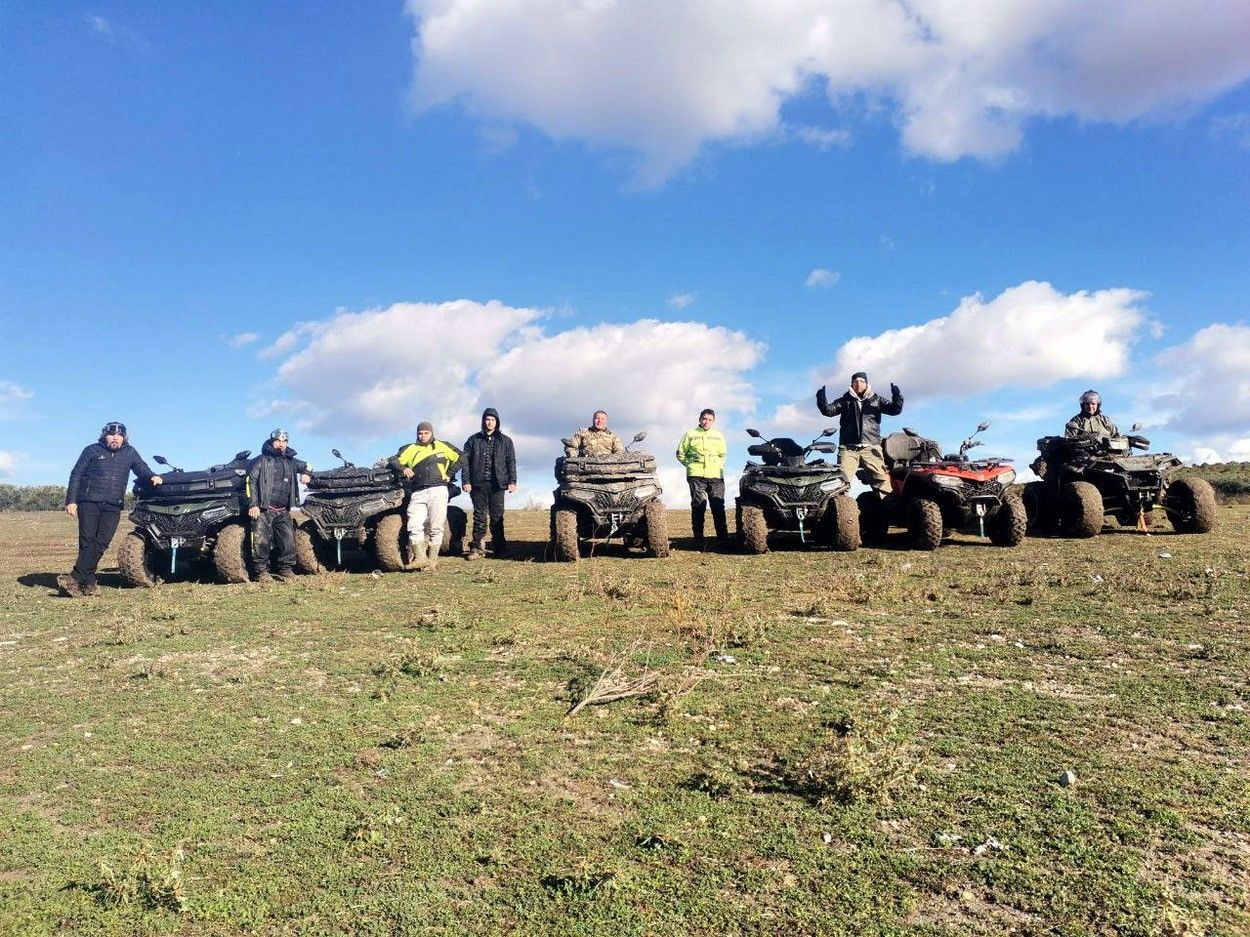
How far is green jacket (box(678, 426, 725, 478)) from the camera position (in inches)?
470

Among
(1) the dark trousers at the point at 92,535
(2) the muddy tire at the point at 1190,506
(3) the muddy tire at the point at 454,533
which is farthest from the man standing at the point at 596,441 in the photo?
(2) the muddy tire at the point at 1190,506

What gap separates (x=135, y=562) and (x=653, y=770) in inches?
356

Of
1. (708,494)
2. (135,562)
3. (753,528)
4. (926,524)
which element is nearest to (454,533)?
(708,494)

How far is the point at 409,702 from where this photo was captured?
→ 4.79m

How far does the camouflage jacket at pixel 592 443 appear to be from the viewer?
12375 millimetres

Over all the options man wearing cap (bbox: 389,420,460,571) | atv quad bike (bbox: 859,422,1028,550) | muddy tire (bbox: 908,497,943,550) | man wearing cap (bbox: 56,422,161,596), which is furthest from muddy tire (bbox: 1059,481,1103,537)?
man wearing cap (bbox: 56,422,161,596)

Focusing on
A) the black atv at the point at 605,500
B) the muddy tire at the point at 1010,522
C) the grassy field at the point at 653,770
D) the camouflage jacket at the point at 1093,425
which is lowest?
the grassy field at the point at 653,770

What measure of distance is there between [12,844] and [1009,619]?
6.25 m

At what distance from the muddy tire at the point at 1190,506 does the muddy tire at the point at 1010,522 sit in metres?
2.63

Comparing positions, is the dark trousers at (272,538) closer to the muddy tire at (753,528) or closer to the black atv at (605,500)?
the black atv at (605,500)

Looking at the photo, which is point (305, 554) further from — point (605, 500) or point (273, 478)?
point (605, 500)

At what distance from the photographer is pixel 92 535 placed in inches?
396

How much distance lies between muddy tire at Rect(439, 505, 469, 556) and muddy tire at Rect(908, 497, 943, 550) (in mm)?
6593

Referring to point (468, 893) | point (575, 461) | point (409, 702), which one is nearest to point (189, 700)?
point (409, 702)
